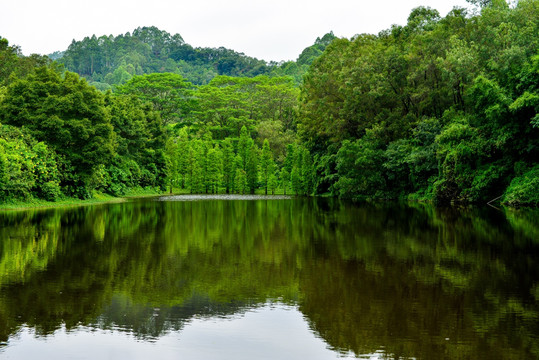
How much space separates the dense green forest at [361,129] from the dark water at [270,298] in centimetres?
1976

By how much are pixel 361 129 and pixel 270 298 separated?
4409 cm

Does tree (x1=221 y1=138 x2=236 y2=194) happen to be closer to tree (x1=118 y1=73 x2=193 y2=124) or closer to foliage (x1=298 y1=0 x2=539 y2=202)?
tree (x1=118 y1=73 x2=193 y2=124)

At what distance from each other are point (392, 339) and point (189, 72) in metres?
171

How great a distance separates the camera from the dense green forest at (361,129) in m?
33.1

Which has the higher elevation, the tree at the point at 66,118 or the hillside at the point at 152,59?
the hillside at the point at 152,59

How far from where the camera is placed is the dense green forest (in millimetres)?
33125

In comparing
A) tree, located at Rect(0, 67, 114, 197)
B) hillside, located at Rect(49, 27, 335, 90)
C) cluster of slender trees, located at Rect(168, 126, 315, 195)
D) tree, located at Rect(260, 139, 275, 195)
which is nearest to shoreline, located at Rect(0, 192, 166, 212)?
tree, located at Rect(0, 67, 114, 197)

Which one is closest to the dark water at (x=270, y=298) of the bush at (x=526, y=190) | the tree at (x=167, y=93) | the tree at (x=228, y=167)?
the bush at (x=526, y=190)

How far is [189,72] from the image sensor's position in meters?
170

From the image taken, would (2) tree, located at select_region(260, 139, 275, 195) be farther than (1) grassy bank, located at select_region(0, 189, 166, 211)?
Yes

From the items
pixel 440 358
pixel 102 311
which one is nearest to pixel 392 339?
pixel 440 358

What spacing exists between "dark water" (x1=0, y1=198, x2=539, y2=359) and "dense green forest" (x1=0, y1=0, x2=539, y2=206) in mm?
19762

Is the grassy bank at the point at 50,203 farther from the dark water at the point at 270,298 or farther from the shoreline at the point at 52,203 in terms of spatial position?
the dark water at the point at 270,298

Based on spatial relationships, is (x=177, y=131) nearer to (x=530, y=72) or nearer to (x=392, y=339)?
(x=530, y=72)
